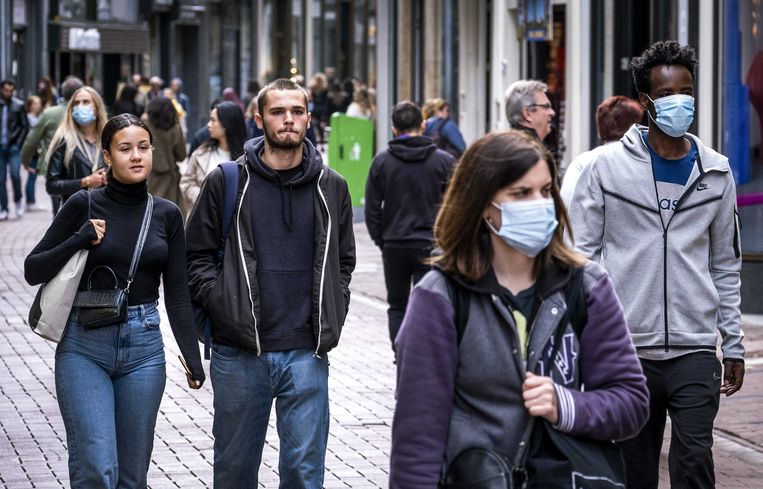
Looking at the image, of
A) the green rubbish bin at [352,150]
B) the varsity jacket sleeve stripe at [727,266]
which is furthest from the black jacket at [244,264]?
the green rubbish bin at [352,150]

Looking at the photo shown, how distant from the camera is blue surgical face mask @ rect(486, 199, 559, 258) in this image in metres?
3.67

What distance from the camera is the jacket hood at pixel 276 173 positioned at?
226 inches

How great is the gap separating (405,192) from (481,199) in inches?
284

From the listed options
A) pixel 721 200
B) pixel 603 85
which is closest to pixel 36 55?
pixel 603 85

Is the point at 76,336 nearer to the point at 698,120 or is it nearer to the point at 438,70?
the point at 698,120

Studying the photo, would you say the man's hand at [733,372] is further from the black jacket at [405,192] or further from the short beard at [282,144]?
the black jacket at [405,192]

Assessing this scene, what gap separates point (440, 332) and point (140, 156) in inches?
95.2

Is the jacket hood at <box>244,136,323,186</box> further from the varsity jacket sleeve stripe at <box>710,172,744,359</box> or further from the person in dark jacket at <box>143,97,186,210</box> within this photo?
the person in dark jacket at <box>143,97,186,210</box>

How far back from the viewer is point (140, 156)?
19.1 feet

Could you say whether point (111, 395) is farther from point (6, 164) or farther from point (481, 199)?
point (6, 164)

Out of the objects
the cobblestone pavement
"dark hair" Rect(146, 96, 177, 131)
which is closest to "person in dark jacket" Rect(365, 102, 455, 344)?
the cobblestone pavement

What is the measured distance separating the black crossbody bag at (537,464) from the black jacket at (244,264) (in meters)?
1.97

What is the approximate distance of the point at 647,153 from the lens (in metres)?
5.57

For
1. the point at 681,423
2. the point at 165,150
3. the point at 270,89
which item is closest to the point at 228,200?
the point at 270,89
